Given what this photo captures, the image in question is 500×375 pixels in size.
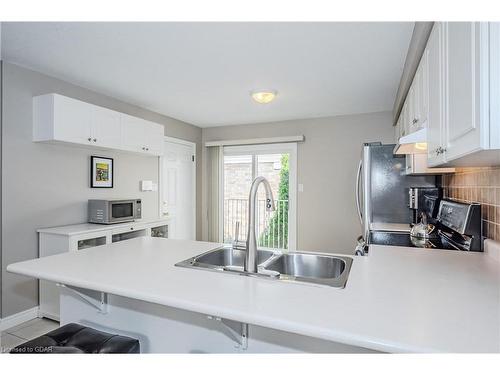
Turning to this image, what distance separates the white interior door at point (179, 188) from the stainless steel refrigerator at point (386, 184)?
2.82 metres

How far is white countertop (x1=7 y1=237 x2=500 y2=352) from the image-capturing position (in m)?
0.74

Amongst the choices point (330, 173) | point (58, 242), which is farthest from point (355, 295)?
point (330, 173)

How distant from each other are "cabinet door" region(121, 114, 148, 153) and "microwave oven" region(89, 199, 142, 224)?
653mm

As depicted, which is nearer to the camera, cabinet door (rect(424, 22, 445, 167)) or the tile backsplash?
cabinet door (rect(424, 22, 445, 167))

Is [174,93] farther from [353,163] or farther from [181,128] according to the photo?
[353,163]

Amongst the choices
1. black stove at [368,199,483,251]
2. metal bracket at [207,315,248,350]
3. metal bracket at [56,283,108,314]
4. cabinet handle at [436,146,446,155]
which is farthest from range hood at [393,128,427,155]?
metal bracket at [56,283,108,314]

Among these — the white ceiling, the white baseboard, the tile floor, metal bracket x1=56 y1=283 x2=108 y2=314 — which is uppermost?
the white ceiling

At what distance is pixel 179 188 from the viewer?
4.69 metres

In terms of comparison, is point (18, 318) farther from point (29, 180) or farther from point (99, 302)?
point (99, 302)

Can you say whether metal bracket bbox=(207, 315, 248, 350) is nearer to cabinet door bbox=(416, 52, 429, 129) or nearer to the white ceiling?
cabinet door bbox=(416, 52, 429, 129)

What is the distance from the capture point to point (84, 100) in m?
3.12

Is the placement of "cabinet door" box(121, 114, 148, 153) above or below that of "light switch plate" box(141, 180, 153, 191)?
above
